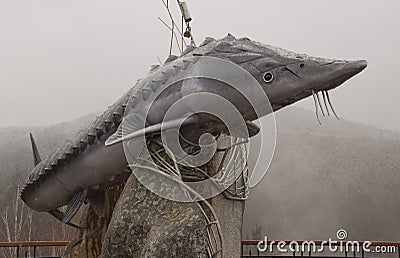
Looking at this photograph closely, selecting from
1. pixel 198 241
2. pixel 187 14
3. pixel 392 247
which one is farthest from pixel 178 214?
pixel 392 247

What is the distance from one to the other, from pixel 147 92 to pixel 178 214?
1.51ft

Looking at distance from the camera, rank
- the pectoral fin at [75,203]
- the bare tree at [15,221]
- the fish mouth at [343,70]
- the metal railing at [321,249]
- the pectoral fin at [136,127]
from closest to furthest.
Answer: the fish mouth at [343,70] → the pectoral fin at [136,127] → the pectoral fin at [75,203] → the metal railing at [321,249] → the bare tree at [15,221]

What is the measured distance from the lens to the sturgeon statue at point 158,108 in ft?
5.74

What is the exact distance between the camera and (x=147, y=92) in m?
2.03

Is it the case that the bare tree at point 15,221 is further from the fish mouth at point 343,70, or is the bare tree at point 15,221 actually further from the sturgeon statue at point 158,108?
the fish mouth at point 343,70

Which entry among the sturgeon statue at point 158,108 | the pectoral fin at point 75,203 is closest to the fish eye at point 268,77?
the sturgeon statue at point 158,108

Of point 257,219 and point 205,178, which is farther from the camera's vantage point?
point 257,219

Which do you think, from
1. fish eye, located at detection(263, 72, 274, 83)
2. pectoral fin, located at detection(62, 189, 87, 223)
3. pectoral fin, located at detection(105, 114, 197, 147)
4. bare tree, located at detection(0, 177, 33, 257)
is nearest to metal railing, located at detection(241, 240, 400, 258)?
pectoral fin, located at detection(62, 189, 87, 223)

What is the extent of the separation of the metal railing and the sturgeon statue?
201cm

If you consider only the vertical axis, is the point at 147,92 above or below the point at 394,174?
below

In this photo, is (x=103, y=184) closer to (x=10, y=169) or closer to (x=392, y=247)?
(x=392, y=247)

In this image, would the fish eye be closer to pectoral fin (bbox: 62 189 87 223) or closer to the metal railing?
pectoral fin (bbox: 62 189 87 223)

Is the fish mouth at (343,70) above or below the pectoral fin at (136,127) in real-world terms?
above

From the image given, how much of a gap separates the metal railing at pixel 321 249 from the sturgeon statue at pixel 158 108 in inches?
79.3
